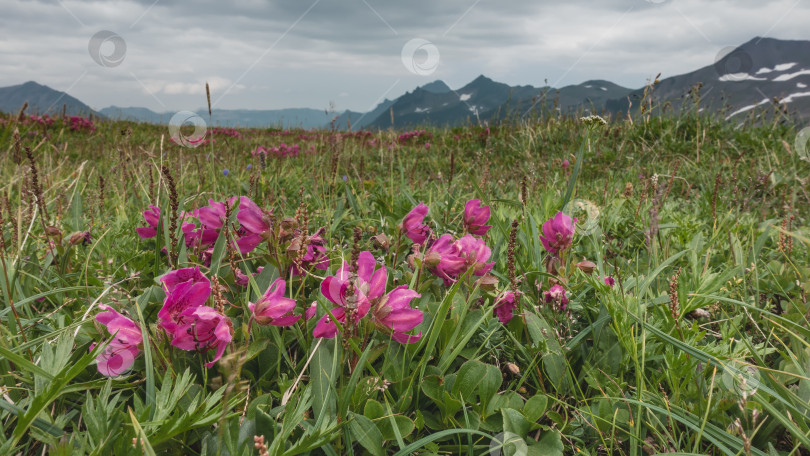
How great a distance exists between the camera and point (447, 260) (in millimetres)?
1461

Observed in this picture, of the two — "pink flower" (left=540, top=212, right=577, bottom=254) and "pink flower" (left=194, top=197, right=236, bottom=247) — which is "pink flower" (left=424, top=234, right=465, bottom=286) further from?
"pink flower" (left=194, top=197, right=236, bottom=247)

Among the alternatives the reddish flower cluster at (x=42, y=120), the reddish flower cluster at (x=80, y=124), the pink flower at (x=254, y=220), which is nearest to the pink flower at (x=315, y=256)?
the pink flower at (x=254, y=220)

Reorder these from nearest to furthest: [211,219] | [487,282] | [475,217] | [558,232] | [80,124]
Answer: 1. [487,282]
2. [211,219]
3. [558,232]
4. [475,217]
5. [80,124]

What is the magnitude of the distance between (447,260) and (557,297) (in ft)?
1.19

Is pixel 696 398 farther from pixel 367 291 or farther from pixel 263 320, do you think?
pixel 263 320

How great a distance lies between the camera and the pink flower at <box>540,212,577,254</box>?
1.64 metres

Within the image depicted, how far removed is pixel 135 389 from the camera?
122cm

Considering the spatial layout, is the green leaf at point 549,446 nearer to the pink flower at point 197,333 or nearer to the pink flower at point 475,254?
the pink flower at point 475,254

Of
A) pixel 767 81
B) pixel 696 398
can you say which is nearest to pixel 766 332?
pixel 696 398

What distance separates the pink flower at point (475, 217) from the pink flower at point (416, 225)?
0.65 ft

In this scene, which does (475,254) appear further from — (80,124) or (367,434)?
(80,124)

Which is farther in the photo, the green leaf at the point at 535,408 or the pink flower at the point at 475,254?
the pink flower at the point at 475,254

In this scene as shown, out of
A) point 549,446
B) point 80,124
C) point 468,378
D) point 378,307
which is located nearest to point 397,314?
point 378,307

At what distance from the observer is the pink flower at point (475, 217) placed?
6.01ft
